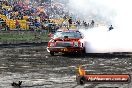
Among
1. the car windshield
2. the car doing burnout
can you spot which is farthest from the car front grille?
the car windshield

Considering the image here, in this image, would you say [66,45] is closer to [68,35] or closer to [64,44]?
[64,44]

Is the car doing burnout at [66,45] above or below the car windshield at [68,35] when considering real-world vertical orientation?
below

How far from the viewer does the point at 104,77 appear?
21.0 ft

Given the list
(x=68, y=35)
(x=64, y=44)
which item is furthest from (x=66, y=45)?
(x=68, y=35)

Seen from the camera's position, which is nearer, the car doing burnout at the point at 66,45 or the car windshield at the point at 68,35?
the car doing burnout at the point at 66,45

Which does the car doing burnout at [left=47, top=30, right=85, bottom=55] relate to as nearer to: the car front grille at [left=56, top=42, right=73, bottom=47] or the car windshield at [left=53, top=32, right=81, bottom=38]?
the car front grille at [left=56, top=42, right=73, bottom=47]

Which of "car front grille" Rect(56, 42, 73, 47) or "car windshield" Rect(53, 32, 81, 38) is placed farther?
"car windshield" Rect(53, 32, 81, 38)

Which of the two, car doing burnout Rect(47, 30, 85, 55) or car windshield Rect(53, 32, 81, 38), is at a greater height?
car windshield Rect(53, 32, 81, 38)

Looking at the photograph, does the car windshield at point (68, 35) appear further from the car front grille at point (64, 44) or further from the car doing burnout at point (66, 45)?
the car front grille at point (64, 44)

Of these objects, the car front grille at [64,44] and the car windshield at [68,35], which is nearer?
the car front grille at [64,44]

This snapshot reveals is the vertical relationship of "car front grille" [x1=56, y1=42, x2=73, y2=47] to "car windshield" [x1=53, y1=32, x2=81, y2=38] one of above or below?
below

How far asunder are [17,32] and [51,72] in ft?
63.4

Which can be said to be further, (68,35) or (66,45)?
(68,35)

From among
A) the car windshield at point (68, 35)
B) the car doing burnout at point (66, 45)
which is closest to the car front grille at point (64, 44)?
→ the car doing burnout at point (66, 45)
